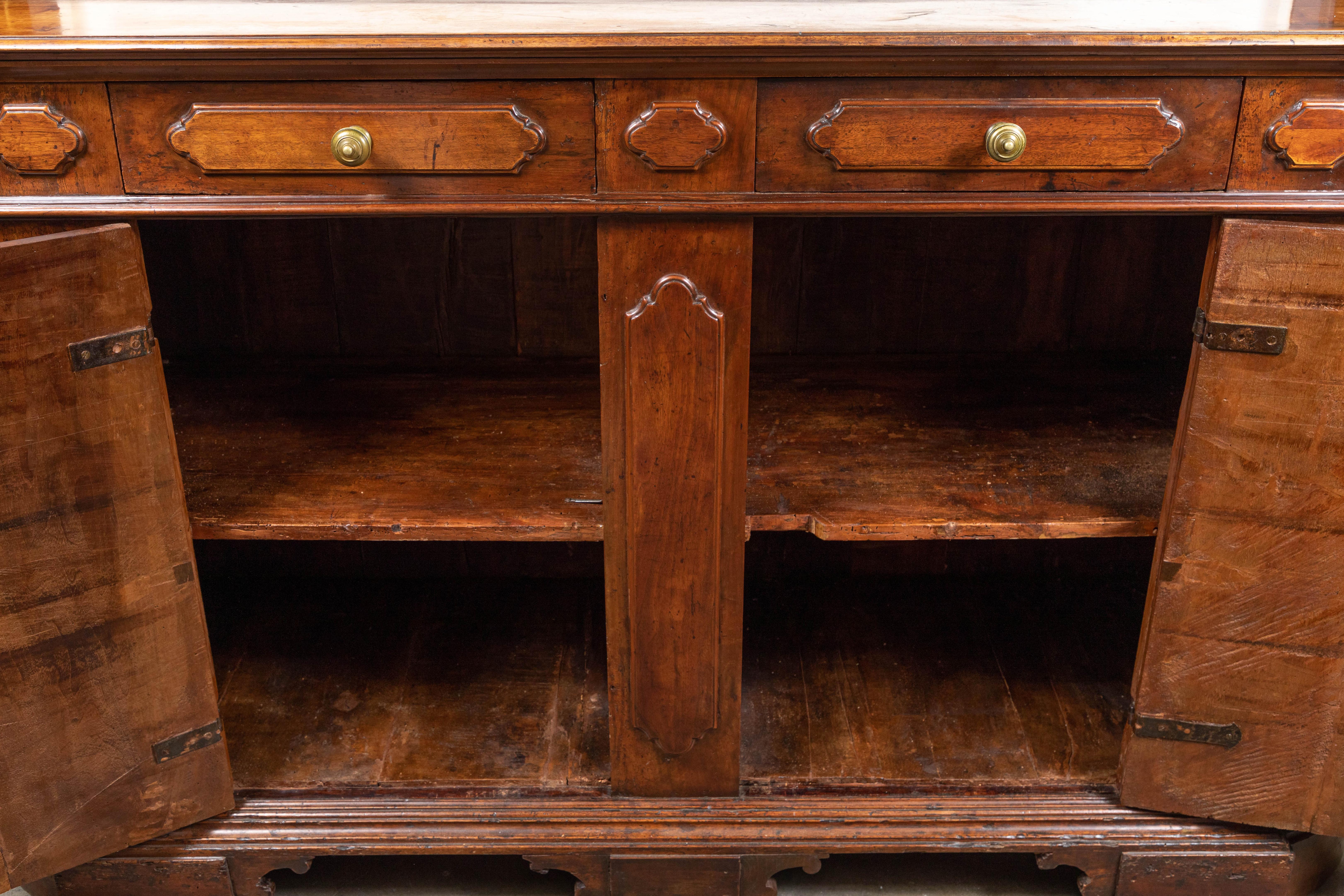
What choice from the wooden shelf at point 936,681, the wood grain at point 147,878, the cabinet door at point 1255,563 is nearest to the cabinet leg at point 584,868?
the wooden shelf at point 936,681

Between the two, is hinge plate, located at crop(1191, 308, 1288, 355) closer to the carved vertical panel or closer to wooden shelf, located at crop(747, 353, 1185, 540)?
wooden shelf, located at crop(747, 353, 1185, 540)

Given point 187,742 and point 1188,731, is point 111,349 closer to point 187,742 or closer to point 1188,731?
point 187,742

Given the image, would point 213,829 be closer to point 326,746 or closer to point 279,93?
point 326,746

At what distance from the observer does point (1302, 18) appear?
126 centimetres

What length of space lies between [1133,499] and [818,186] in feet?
2.20

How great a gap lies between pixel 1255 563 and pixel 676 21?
3.19ft

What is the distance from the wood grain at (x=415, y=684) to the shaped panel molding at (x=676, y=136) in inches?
35.4

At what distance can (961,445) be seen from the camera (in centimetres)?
168

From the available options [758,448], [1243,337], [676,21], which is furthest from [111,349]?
[1243,337]

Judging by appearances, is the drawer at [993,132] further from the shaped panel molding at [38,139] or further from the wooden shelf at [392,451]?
the shaped panel molding at [38,139]

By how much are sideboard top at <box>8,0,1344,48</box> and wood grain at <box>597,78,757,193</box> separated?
62 millimetres

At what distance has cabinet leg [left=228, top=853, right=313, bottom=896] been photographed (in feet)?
5.15

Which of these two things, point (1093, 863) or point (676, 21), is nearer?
point (676, 21)

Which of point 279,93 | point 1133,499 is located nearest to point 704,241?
point 279,93
